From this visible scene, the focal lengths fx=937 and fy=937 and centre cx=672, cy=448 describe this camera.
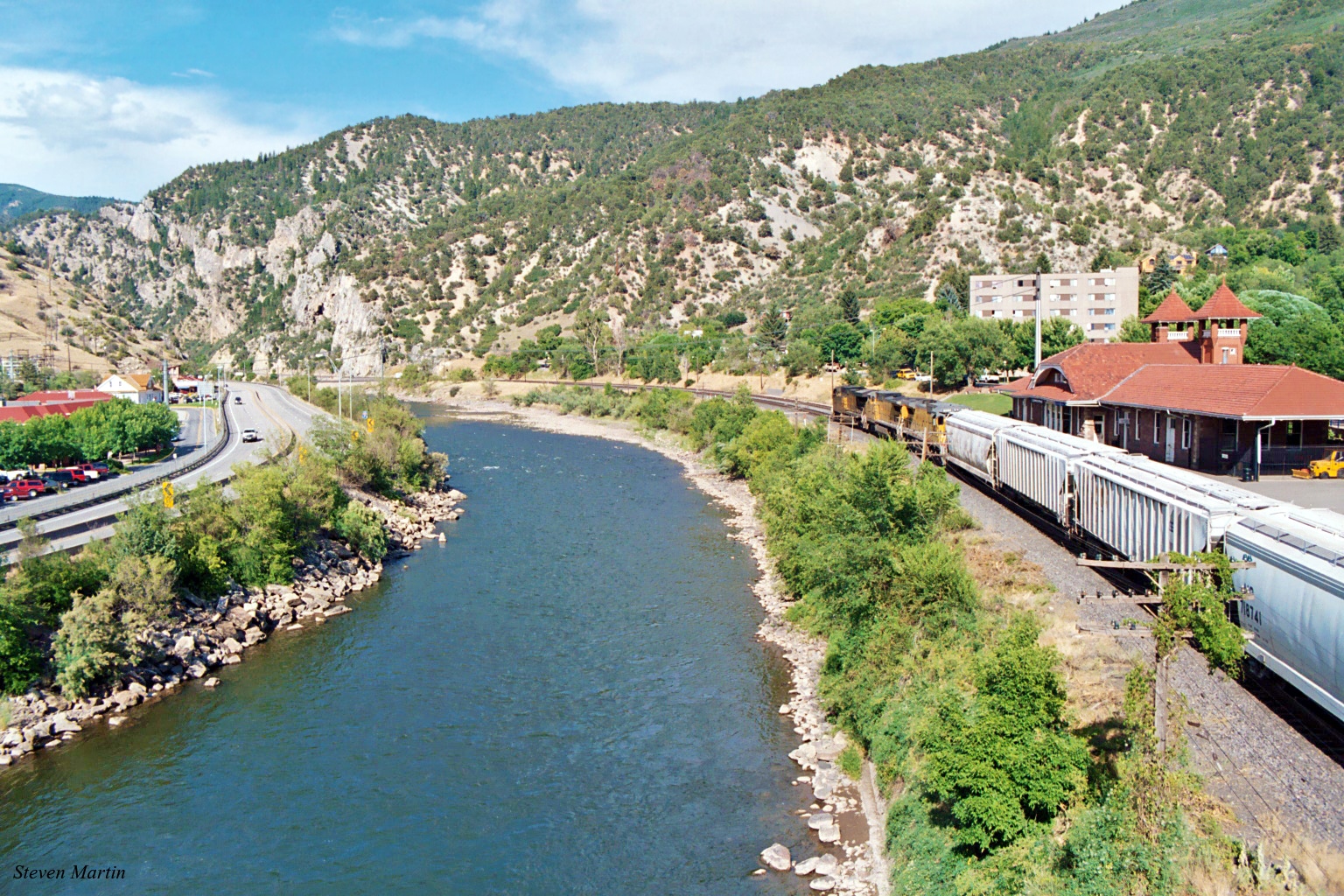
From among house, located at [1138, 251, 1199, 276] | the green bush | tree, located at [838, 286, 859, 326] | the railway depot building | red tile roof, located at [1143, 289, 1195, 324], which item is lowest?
the green bush

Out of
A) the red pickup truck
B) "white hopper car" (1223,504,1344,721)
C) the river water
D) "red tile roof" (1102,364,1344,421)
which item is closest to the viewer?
"white hopper car" (1223,504,1344,721)

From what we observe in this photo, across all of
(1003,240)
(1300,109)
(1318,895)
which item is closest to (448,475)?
(1318,895)

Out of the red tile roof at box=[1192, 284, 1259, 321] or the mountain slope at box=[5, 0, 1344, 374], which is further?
the mountain slope at box=[5, 0, 1344, 374]

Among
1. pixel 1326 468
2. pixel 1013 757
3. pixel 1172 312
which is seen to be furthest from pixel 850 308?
pixel 1013 757

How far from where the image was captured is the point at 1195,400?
103 feet

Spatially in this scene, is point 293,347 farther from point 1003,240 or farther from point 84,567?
point 84,567

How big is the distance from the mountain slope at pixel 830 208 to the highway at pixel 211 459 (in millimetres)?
47128

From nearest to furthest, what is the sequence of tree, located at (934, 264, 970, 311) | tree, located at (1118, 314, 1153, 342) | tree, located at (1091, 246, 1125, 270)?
tree, located at (1118, 314, 1153, 342)
tree, located at (1091, 246, 1125, 270)
tree, located at (934, 264, 970, 311)

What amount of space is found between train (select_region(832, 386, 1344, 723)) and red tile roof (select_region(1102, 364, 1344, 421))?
14.0 ft

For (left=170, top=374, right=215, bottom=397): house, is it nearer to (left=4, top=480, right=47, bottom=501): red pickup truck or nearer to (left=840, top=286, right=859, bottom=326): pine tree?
(left=4, top=480, right=47, bottom=501): red pickup truck

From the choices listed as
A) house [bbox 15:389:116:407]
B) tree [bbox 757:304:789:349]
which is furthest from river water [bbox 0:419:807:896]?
tree [bbox 757:304:789:349]

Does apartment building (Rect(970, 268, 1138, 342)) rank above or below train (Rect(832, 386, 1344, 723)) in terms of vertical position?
above

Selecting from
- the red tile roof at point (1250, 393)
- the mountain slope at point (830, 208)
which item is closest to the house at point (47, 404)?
the red tile roof at point (1250, 393)

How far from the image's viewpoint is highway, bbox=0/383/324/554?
31828 millimetres
